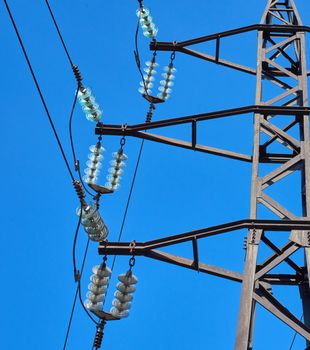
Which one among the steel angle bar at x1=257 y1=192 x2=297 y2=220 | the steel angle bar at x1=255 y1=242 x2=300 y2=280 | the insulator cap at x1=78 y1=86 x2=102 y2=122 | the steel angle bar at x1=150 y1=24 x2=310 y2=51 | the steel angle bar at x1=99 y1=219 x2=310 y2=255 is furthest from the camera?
the steel angle bar at x1=150 y1=24 x2=310 y2=51

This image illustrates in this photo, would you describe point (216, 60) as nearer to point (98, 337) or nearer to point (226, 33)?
point (226, 33)

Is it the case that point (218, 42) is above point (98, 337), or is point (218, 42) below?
above

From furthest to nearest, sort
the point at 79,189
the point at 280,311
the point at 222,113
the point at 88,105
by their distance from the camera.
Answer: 1. the point at 88,105
2. the point at 222,113
3. the point at 79,189
4. the point at 280,311

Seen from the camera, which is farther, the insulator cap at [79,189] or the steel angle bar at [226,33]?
the steel angle bar at [226,33]

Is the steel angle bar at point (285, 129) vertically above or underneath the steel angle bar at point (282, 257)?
above

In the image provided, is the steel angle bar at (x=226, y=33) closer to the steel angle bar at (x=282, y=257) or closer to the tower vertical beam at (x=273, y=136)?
the tower vertical beam at (x=273, y=136)

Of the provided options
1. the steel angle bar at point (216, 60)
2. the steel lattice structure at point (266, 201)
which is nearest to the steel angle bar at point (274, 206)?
the steel lattice structure at point (266, 201)

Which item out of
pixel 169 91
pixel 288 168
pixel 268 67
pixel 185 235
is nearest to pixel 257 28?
pixel 268 67

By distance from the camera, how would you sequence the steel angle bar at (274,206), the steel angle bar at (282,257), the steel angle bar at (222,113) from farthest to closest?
the steel angle bar at (222,113) < the steel angle bar at (274,206) < the steel angle bar at (282,257)

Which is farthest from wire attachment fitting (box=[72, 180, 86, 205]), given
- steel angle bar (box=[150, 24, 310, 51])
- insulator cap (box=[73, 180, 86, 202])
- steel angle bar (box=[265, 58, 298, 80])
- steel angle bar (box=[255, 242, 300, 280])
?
steel angle bar (box=[150, 24, 310, 51])

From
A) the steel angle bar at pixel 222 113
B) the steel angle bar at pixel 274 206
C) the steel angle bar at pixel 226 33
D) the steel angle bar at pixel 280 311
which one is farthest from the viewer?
the steel angle bar at pixel 226 33

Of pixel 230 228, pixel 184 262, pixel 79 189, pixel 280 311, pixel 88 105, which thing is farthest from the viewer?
pixel 88 105

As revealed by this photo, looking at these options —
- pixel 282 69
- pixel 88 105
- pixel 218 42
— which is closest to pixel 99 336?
pixel 88 105

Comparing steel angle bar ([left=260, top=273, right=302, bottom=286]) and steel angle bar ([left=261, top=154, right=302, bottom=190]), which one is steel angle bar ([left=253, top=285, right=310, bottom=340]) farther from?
steel angle bar ([left=261, top=154, right=302, bottom=190])
